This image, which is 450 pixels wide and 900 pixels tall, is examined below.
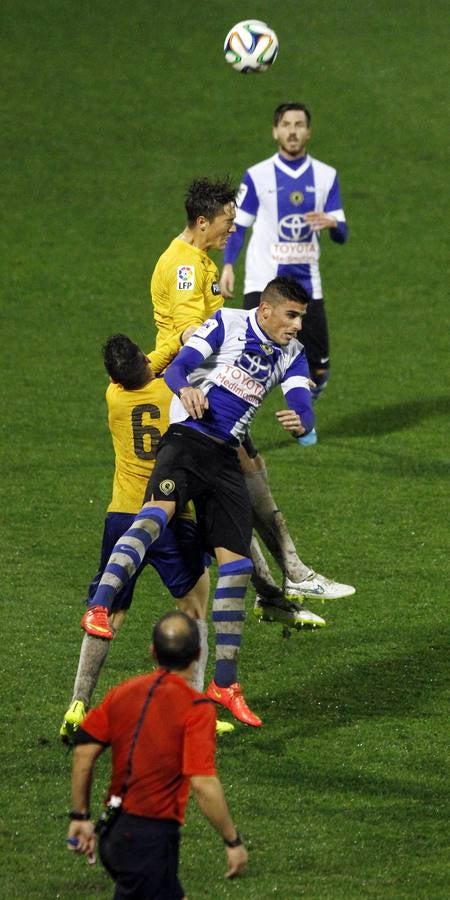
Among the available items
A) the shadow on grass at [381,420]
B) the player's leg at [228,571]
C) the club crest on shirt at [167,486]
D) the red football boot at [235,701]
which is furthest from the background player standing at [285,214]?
the red football boot at [235,701]

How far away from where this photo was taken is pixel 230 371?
318 inches

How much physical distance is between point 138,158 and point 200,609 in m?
16.1

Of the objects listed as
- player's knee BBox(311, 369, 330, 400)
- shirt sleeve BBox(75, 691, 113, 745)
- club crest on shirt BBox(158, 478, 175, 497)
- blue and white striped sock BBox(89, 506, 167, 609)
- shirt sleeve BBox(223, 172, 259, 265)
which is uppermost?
shirt sleeve BBox(223, 172, 259, 265)

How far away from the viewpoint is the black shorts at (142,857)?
4.91 meters

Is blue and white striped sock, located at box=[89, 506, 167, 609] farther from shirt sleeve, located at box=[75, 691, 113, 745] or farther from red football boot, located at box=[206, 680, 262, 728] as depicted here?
shirt sleeve, located at box=[75, 691, 113, 745]

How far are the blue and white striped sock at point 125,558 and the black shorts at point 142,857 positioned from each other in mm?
2408

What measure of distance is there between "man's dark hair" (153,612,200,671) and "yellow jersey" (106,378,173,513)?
9.89 ft

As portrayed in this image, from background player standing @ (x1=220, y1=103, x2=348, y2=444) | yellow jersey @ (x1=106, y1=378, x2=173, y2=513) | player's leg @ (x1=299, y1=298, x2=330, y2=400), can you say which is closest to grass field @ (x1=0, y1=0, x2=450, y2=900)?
player's leg @ (x1=299, y1=298, x2=330, y2=400)

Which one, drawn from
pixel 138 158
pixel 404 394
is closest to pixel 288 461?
pixel 404 394

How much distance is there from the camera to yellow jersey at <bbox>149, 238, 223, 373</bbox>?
899 centimetres

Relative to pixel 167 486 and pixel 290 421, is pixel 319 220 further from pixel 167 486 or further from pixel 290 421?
pixel 167 486

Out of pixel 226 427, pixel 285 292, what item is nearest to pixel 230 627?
pixel 226 427

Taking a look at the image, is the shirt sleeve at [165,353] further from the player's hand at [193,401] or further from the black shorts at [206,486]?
the player's hand at [193,401]

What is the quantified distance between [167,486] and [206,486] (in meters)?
0.23
